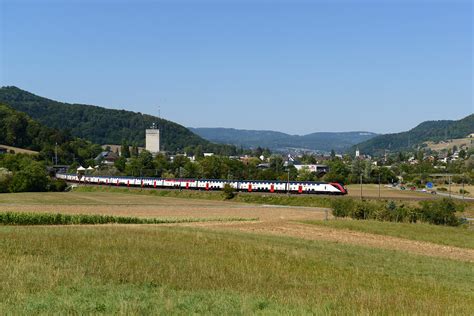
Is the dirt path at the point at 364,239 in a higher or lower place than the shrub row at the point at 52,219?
lower

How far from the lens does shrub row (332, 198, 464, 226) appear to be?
7356 centimetres

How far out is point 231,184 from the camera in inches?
5034

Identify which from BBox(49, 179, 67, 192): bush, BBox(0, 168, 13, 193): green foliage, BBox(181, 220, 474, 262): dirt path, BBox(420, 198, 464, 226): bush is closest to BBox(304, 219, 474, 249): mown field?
BBox(181, 220, 474, 262): dirt path

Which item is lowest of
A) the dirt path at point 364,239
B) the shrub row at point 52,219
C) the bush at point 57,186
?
the bush at point 57,186

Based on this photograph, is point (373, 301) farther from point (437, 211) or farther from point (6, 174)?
point (6, 174)

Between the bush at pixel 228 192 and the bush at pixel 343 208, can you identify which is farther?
the bush at pixel 228 192

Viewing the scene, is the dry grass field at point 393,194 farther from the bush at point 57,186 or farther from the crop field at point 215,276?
the bush at point 57,186

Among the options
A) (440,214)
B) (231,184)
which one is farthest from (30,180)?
(440,214)

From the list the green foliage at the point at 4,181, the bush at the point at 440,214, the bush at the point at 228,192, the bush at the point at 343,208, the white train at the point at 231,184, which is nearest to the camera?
the bush at the point at 440,214

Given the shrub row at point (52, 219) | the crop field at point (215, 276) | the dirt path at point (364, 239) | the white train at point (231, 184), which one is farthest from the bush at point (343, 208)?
the crop field at point (215, 276)

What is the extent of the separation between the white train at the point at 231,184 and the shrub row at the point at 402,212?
33879 millimetres

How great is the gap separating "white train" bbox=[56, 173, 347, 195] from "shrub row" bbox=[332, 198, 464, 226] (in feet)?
111

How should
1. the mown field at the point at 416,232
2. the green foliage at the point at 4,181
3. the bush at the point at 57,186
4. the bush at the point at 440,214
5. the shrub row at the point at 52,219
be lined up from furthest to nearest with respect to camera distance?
the bush at the point at 57,186, the green foliage at the point at 4,181, the bush at the point at 440,214, the shrub row at the point at 52,219, the mown field at the point at 416,232

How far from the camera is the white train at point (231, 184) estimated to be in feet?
377
